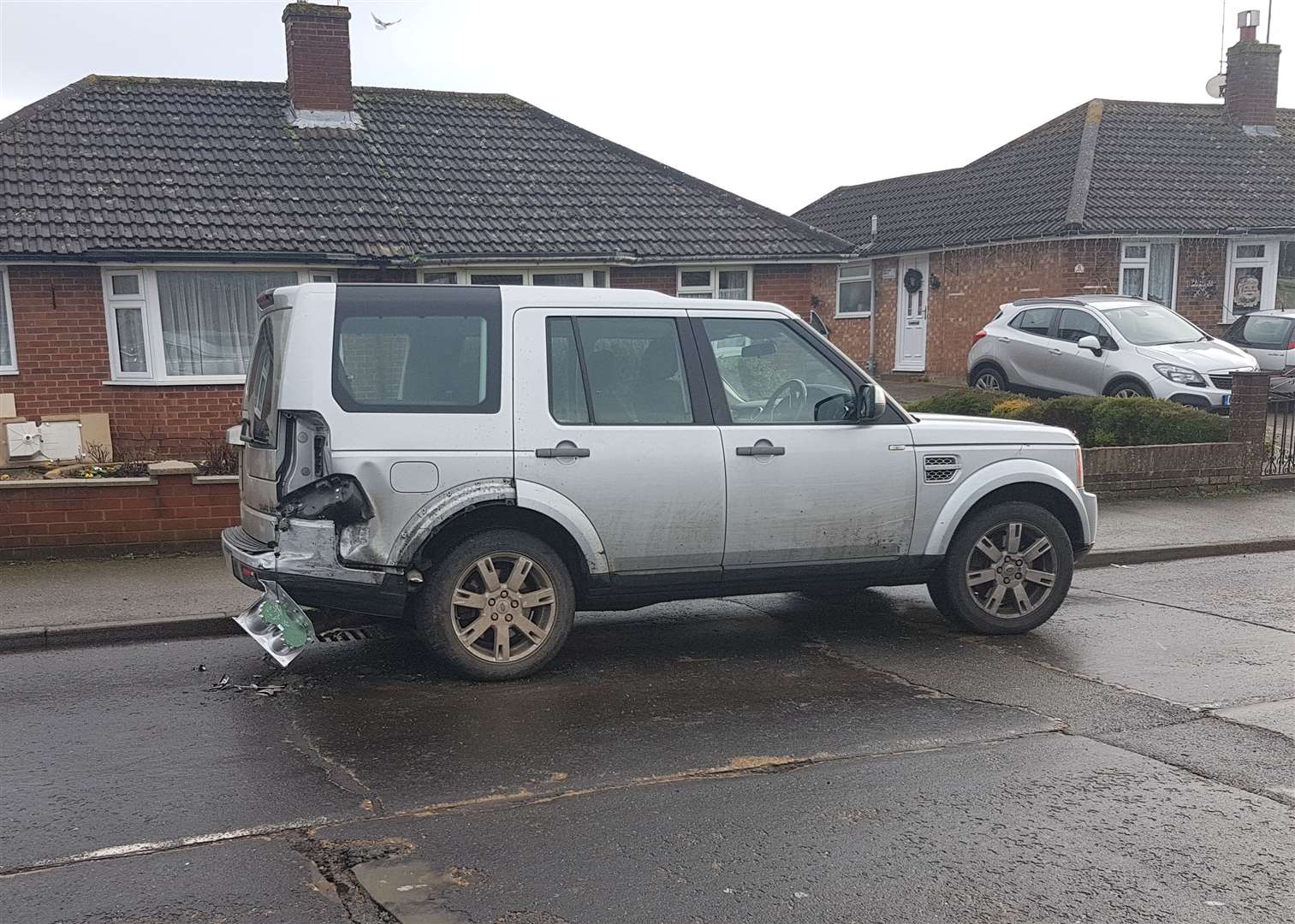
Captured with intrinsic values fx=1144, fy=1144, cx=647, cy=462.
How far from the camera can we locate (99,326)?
1409 centimetres

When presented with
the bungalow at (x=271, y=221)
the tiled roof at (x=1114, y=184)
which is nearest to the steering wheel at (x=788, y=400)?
the bungalow at (x=271, y=221)

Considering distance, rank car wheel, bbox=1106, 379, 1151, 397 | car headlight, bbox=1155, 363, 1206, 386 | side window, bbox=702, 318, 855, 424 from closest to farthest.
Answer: side window, bbox=702, 318, 855, 424, car headlight, bbox=1155, 363, 1206, 386, car wheel, bbox=1106, 379, 1151, 397

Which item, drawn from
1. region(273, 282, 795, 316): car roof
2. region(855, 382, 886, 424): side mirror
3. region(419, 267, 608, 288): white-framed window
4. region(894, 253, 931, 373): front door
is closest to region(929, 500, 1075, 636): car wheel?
region(855, 382, 886, 424): side mirror

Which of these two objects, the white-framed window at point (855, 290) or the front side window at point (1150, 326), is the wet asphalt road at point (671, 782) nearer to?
the front side window at point (1150, 326)

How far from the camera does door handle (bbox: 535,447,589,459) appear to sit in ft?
19.3

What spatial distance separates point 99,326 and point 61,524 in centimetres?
599

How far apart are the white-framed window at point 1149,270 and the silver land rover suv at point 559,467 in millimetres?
15844

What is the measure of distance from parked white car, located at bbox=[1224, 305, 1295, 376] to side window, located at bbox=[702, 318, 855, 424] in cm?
1370

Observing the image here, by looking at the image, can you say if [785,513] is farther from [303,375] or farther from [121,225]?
[121,225]

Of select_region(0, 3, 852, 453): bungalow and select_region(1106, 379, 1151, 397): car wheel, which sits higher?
select_region(0, 3, 852, 453): bungalow

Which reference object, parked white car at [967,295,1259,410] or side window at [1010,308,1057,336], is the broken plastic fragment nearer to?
parked white car at [967,295,1259,410]

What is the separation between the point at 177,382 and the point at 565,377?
999 cm

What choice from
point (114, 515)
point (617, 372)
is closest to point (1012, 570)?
point (617, 372)

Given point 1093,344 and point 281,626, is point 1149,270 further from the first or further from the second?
point 281,626
